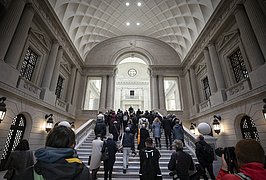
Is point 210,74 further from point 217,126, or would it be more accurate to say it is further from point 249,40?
point 217,126

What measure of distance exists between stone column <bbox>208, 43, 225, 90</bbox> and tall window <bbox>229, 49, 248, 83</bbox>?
88cm

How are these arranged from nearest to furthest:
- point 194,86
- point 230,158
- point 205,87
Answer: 1. point 230,158
2. point 205,87
3. point 194,86

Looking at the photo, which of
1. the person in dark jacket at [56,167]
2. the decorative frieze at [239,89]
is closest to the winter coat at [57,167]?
the person in dark jacket at [56,167]

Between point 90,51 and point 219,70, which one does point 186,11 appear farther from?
point 90,51

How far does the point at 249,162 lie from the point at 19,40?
10.4 m

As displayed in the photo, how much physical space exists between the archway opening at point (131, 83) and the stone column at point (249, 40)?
20597 millimetres

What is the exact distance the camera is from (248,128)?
789 cm

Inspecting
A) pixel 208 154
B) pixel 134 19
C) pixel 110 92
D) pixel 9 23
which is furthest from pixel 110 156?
pixel 134 19

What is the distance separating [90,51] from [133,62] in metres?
12.3

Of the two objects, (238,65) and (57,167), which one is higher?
(238,65)

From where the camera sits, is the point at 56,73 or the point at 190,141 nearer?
the point at 190,141

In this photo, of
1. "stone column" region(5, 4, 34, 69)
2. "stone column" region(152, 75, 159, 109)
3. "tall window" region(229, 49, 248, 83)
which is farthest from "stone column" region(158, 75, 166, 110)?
"stone column" region(5, 4, 34, 69)

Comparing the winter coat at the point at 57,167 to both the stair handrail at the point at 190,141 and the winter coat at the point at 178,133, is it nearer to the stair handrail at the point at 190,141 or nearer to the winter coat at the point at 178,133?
the winter coat at the point at 178,133

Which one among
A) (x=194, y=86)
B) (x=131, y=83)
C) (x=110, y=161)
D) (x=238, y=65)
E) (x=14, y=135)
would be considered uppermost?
(x=131, y=83)
